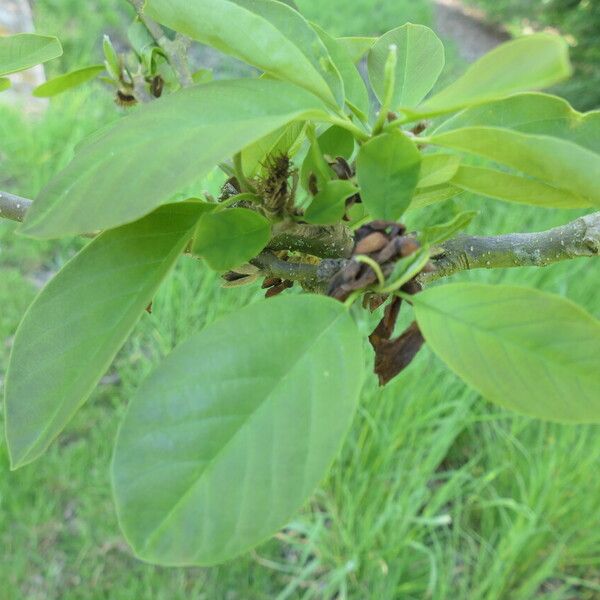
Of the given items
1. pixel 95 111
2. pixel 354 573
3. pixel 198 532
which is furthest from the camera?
pixel 95 111

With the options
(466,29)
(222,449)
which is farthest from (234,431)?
(466,29)

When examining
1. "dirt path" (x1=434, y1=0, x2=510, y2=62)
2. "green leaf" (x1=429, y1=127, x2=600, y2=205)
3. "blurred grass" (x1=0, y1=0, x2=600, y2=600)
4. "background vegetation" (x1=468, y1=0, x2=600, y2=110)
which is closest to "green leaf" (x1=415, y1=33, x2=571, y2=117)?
"green leaf" (x1=429, y1=127, x2=600, y2=205)

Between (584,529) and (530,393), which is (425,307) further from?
(584,529)

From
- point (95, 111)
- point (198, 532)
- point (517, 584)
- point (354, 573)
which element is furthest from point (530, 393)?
point (95, 111)

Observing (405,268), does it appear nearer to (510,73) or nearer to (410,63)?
(510,73)

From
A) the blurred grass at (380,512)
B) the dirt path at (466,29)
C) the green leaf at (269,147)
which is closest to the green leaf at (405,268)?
the green leaf at (269,147)

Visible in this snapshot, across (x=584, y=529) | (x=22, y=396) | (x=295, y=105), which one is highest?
(x=295, y=105)
